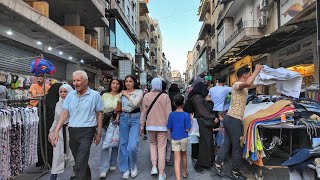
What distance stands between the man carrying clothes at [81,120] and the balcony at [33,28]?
5.72 meters

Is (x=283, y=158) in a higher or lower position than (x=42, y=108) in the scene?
lower

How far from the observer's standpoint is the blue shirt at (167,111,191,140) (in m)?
4.94

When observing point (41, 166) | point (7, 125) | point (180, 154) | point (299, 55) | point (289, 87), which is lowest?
point (41, 166)

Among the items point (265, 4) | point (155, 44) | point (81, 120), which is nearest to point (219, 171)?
point (81, 120)

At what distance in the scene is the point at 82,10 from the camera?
59.0ft

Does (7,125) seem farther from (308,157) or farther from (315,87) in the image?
(315,87)

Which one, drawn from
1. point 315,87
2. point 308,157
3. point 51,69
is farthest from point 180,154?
point 51,69

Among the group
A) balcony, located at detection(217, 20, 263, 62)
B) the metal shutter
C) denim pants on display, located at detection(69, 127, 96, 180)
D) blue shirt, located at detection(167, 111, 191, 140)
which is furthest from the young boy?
balcony, located at detection(217, 20, 263, 62)

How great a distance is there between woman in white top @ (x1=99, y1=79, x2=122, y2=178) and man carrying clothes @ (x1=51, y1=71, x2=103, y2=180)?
104 centimetres

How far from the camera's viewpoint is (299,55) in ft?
41.1

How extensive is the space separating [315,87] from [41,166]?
19.6 ft

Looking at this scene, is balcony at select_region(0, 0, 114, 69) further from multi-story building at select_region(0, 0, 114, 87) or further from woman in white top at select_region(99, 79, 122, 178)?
woman in white top at select_region(99, 79, 122, 178)

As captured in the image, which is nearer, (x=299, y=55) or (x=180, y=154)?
(x=180, y=154)

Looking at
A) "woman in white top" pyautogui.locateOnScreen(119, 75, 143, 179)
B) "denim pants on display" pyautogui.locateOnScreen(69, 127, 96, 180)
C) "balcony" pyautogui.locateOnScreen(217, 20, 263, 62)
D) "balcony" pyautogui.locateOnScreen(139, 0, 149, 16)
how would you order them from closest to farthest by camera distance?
1. "denim pants on display" pyautogui.locateOnScreen(69, 127, 96, 180)
2. "woman in white top" pyautogui.locateOnScreen(119, 75, 143, 179)
3. "balcony" pyautogui.locateOnScreen(217, 20, 263, 62)
4. "balcony" pyautogui.locateOnScreen(139, 0, 149, 16)
